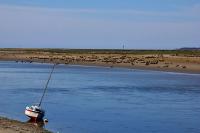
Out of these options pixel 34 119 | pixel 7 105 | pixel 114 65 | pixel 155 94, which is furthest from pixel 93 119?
pixel 114 65

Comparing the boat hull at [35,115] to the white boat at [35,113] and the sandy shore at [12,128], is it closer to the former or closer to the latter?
the white boat at [35,113]

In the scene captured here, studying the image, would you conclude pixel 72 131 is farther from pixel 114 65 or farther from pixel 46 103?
pixel 114 65

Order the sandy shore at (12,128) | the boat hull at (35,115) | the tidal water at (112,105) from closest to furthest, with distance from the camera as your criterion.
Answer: the sandy shore at (12,128)
the tidal water at (112,105)
the boat hull at (35,115)

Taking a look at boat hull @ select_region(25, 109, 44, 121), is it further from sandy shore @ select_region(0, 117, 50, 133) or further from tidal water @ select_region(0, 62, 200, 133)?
sandy shore @ select_region(0, 117, 50, 133)

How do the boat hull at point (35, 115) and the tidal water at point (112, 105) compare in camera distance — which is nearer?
the tidal water at point (112, 105)

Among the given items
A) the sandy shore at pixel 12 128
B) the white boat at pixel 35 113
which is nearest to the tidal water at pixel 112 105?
the white boat at pixel 35 113

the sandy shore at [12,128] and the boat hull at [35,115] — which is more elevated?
the sandy shore at [12,128]

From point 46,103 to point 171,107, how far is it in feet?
28.4

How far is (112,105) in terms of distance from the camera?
123 ft

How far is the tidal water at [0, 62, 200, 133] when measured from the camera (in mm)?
28922

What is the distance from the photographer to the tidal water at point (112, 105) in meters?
28.9

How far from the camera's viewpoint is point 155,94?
4522 cm

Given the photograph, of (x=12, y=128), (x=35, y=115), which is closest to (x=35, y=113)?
(x=35, y=115)

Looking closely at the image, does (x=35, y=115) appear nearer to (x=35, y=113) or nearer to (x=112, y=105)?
(x=35, y=113)
